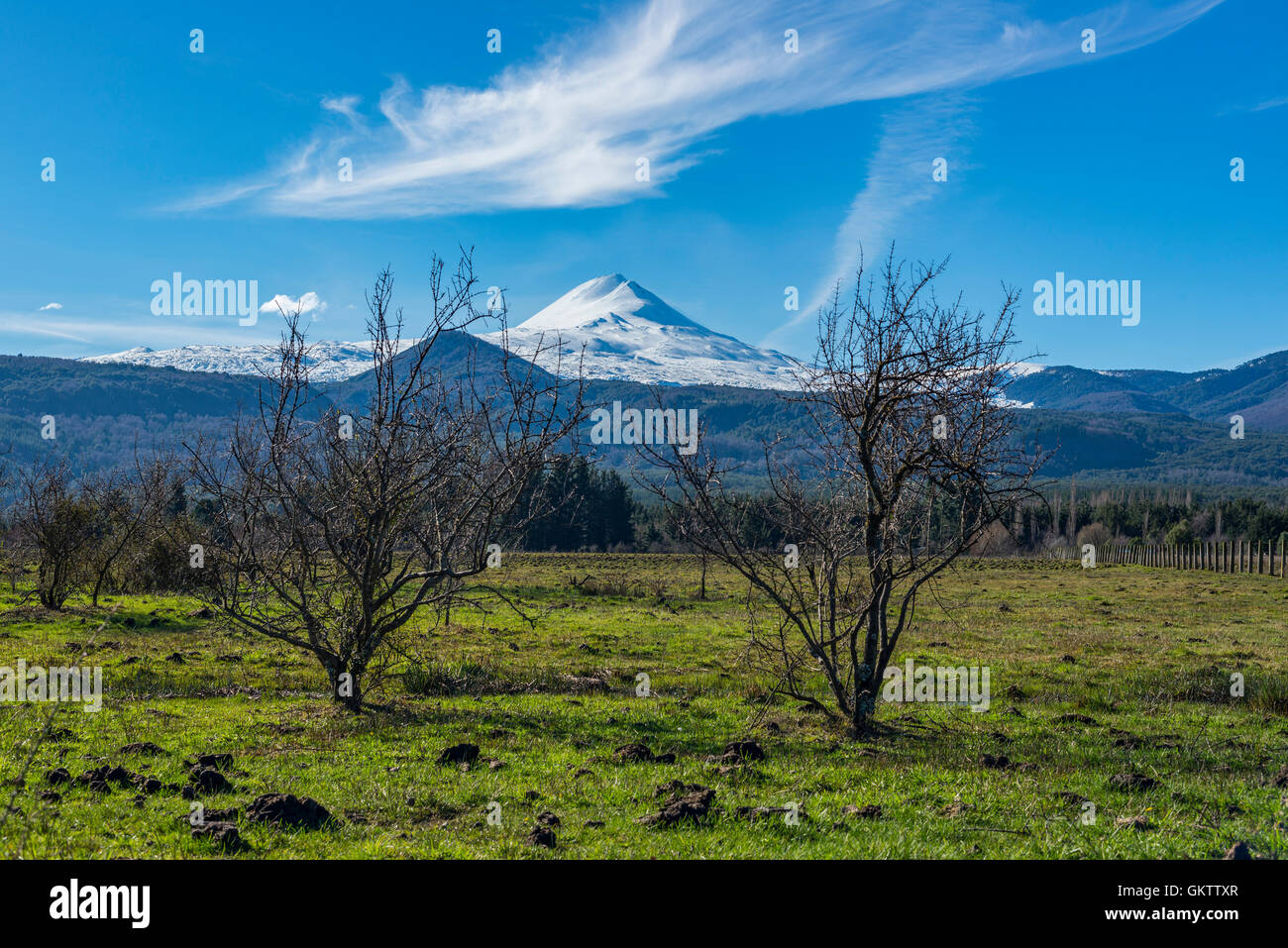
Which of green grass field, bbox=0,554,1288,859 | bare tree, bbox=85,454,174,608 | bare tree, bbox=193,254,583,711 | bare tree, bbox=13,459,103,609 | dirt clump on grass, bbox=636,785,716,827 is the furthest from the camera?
bare tree, bbox=85,454,174,608

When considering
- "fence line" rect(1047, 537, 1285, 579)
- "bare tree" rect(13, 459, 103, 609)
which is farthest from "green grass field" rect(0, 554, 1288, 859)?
"fence line" rect(1047, 537, 1285, 579)

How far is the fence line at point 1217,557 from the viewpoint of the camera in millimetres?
55219

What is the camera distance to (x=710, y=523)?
33.4ft

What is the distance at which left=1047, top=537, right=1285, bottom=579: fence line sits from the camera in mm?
55219

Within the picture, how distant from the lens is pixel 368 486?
11.5m

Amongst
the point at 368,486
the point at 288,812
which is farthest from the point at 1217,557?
the point at 288,812

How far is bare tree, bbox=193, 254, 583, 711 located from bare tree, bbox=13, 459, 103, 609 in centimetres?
1826

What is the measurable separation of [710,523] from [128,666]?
12.7m

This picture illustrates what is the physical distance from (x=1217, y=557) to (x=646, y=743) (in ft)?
222

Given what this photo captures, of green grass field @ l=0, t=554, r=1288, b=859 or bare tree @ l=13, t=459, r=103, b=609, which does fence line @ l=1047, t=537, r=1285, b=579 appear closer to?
green grass field @ l=0, t=554, r=1288, b=859

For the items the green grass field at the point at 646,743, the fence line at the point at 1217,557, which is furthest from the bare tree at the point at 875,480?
the fence line at the point at 1217,557

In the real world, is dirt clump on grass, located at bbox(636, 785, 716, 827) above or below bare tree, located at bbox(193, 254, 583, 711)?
below

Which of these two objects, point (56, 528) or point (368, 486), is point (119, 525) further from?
point (368, 486)
